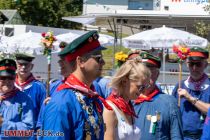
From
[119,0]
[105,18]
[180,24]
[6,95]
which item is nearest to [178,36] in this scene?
[105,18]

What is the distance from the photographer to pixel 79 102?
11.3ft

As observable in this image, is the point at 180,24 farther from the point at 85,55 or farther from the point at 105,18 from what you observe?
the point at 85,55

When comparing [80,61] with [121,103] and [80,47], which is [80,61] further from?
[121,103]

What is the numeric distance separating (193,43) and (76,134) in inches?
585

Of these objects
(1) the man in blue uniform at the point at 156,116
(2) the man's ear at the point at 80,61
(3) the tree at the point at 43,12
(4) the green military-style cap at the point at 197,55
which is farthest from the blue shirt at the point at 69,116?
(3) the tree at the point at 43,12

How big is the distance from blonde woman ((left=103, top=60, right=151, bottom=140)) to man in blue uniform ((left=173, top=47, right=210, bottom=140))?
2721mm

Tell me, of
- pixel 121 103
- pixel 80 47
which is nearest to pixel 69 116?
pixel 80 47

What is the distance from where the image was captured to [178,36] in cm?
1756

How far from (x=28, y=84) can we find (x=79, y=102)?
3.75m

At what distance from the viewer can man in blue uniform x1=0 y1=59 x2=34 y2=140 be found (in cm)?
613

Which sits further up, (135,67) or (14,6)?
(135,67)

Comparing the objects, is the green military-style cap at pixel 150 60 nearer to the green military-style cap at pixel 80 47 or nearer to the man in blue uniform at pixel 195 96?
the man in blue uniform at pixel 195 96

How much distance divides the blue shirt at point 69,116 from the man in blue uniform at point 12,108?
2792mm

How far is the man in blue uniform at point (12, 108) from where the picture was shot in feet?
20.1
